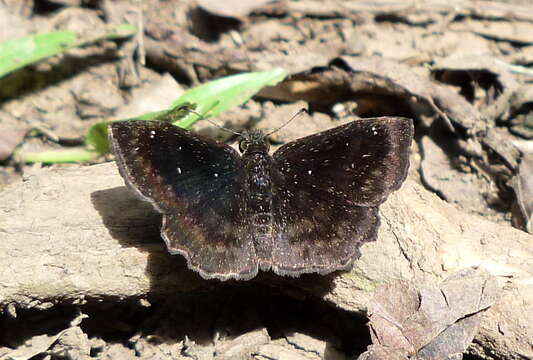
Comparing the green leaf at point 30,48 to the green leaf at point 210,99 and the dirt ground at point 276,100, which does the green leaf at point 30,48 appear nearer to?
the dirt ground at point 276,100

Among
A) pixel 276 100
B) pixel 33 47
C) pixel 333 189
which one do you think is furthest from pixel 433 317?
pixel 33 47

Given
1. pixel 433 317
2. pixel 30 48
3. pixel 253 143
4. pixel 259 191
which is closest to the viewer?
pixel 433 317

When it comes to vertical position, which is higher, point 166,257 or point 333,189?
point 333,189

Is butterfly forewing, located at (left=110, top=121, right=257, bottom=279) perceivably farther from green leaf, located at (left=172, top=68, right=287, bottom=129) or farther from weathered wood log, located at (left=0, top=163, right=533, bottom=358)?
green leaf, located at (left=172, top=68, right=287, bottom=129)

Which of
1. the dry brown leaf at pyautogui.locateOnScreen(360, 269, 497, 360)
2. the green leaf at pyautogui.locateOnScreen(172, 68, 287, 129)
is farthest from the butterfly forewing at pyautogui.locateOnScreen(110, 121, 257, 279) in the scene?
the green leaf at pyautogui.locateOnScreen(172, 68, 287, 129)

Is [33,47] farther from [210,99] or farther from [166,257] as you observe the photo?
[166,257]

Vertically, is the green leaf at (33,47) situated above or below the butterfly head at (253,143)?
below

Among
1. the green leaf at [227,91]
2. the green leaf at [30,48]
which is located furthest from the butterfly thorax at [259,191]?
the green leaf at [30,48]
